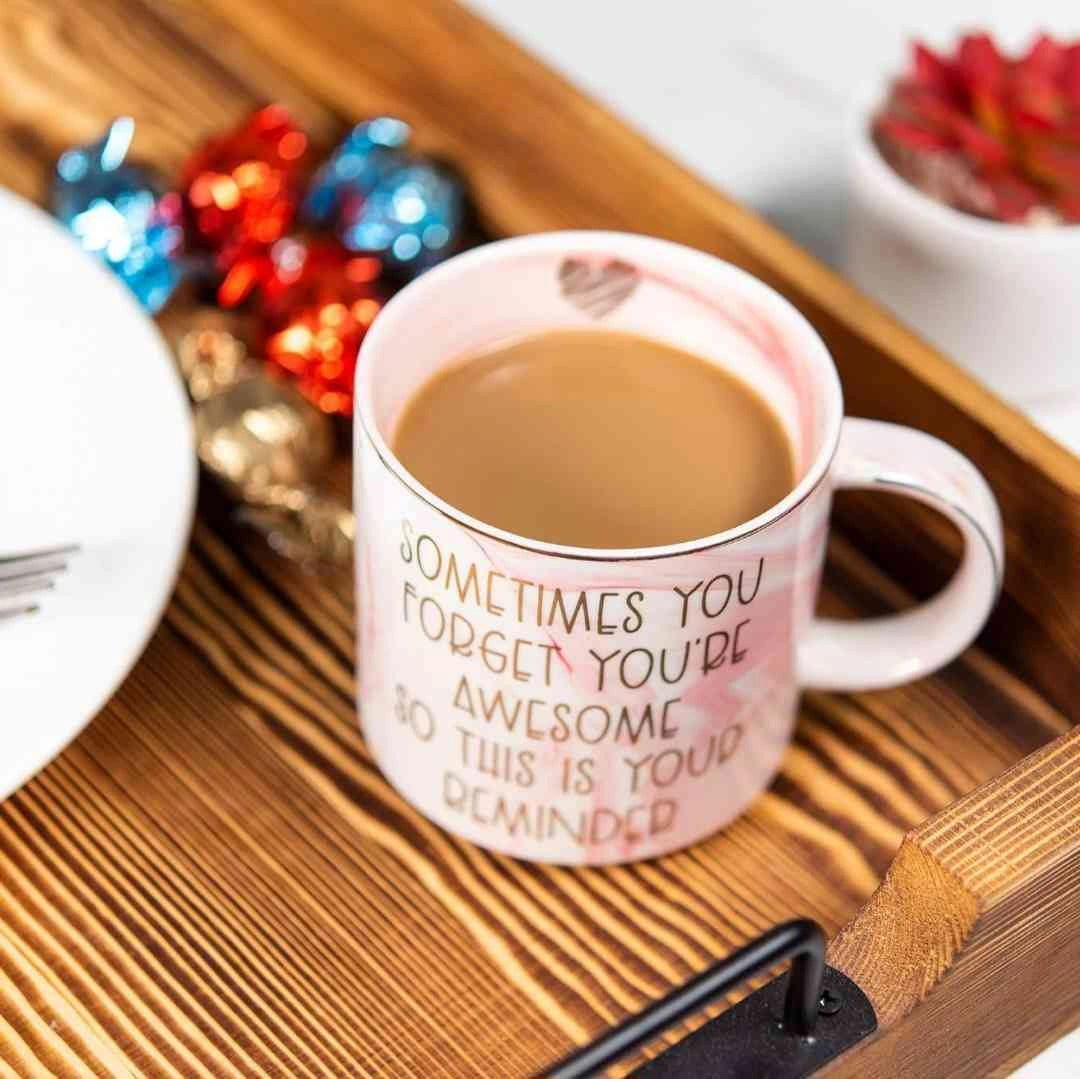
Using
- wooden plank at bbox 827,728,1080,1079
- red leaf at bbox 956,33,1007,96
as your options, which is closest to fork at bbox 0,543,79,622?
wooden plank at bbox 827,728,1080,1079

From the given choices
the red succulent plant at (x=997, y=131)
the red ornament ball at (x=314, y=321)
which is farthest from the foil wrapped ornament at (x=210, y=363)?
the red succulent plant at (x=997, y=131)

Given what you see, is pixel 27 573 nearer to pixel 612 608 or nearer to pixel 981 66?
pixel 612 608

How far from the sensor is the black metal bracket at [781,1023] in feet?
1.09

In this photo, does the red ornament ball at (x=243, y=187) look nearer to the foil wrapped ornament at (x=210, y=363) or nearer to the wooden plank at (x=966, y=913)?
the foil wrapped ornament at (x=210, y=363)

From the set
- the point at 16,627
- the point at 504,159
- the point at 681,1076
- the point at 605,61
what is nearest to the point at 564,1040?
the point at 681,1076

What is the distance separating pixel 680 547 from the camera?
0.36 m

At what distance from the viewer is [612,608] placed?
1.19 feet

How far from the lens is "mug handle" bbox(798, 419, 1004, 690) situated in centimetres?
40

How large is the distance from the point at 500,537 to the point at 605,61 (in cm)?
43

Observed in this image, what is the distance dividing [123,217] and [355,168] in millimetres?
73

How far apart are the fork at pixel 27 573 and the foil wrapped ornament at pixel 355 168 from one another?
169mm

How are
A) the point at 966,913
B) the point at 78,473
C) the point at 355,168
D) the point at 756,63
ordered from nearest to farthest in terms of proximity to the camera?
1. the point at 966,913
2. the point at 78,473
3. the point at 355,168
4. the point at 756,63

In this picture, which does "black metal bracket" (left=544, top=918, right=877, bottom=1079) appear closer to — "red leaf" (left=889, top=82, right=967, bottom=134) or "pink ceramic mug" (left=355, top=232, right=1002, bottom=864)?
"pink ceramic mug" (left=355, top=232, right=1002, bottom=864)

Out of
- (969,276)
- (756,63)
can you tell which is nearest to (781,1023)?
(969,276)
